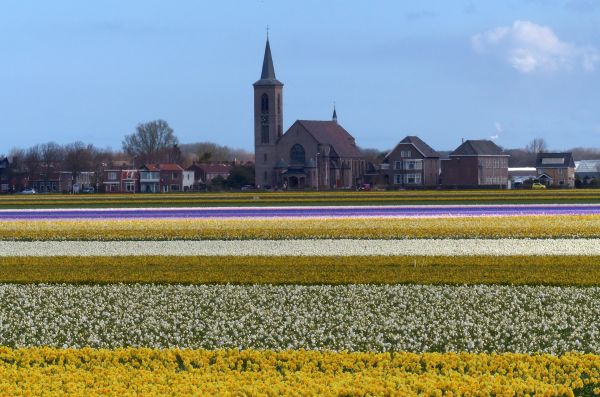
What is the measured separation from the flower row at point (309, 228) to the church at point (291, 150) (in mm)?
87362

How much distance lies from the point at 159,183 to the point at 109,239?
349 ft

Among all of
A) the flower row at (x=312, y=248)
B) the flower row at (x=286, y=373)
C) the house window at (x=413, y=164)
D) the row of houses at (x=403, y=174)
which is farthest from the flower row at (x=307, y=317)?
the house window at (x=413, y=164)

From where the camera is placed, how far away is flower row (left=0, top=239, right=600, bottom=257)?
2803 cm

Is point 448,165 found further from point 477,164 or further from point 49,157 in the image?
point 49,157

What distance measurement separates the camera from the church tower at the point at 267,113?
13075 cm

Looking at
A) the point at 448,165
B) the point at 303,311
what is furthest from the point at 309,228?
the point at 448,165

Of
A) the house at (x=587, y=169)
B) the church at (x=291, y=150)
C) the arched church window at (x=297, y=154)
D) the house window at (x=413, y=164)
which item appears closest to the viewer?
the house window at (x=413, y=164)

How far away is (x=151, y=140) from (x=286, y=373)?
157280mm

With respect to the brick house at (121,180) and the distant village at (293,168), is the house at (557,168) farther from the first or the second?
the brick house at (121,180)

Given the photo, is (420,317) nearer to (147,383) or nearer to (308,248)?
(147,383)

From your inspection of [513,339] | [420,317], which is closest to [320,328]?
[420,317]

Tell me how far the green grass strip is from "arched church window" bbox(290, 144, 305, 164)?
103 meters

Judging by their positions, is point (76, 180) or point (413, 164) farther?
point (76, 180)

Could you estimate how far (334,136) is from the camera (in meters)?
135
